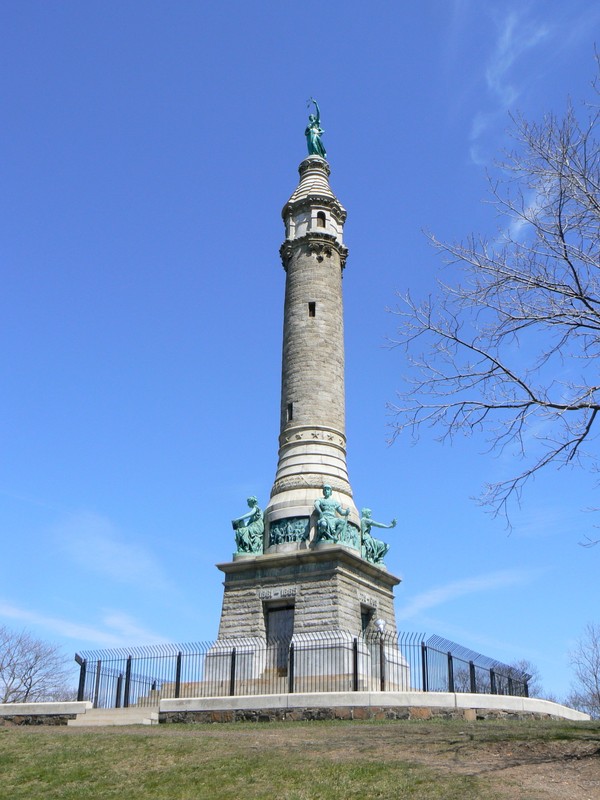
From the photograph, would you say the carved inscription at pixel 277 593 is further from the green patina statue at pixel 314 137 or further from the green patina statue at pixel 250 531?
the green patina statue at pixel 314 137

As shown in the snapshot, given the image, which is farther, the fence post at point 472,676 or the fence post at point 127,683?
the fence post at point 127,683

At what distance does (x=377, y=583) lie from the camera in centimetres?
2734

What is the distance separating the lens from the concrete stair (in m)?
20.2

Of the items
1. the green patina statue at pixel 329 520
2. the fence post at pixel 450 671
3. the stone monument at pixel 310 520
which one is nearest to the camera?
the fence post at pixel 450 671

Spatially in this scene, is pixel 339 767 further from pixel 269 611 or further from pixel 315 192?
pixel 315 192

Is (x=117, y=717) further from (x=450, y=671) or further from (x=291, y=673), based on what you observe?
(x=450, y=671)

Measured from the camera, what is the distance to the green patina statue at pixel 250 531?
27.1 m

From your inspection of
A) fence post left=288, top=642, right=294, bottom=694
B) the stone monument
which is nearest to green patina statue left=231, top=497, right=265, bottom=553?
the stone monument

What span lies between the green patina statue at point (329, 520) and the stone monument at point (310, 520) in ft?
0.11

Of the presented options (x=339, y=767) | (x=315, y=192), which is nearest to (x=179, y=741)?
(x=339, y=767)

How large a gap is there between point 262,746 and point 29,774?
3689 millimetres

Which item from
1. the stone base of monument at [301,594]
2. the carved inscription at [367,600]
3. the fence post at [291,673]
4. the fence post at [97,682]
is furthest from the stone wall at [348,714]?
the carved inscription at [367,600]

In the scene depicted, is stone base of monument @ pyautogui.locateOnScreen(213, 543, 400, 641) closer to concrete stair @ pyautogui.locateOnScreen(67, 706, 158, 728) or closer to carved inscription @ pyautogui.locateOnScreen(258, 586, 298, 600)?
carved inscription @ pyautogui.locateOnScreen(258, 586, 298, 600)

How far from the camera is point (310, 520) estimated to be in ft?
86.6
